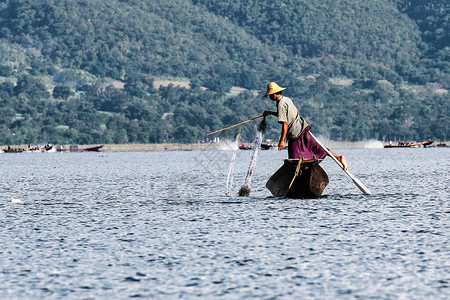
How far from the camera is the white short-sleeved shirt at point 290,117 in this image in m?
39.2

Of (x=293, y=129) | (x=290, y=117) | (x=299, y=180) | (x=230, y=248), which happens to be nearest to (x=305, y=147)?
(x=293, y=129)

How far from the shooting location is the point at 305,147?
4044cm

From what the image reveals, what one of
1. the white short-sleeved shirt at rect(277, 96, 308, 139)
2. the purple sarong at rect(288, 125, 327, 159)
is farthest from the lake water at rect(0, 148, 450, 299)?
the white short-sleeved shirt at rect(277, 96, 308, 139)

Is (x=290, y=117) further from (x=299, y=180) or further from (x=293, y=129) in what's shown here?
(x=299, y=180)

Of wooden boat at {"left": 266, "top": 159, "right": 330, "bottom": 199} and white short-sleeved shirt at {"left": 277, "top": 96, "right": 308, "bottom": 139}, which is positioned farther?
wooden boat at {"left": 266, "top": 159, "right": 330, "bottom": 199}

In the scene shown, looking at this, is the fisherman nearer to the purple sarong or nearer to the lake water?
the purple sarong

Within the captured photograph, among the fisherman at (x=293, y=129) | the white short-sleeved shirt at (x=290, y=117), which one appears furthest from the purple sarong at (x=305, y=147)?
the white short-sleeved shirt at (x=290, y=117)

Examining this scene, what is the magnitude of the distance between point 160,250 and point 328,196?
2174 cm

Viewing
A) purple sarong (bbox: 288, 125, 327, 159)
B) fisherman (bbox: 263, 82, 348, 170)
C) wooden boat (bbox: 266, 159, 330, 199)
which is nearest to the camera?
Result: fisherman (bbox: 263, 82, 348, 170)

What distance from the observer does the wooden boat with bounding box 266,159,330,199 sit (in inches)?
1609

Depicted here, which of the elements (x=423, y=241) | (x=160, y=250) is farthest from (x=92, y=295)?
(x=423, y=241)

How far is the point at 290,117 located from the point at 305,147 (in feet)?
5.81

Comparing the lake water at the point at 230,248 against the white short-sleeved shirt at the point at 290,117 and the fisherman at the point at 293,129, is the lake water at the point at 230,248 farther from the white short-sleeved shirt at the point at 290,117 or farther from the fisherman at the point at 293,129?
the white short-sleeved shirt at the point at 290,117

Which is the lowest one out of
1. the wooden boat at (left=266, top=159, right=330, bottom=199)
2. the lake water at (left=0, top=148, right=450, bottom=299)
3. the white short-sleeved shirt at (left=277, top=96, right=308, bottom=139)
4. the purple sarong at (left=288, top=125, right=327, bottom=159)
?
the lake water at (left=0, top=148, right=450, bottom=299)
